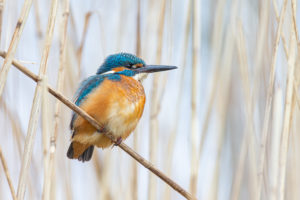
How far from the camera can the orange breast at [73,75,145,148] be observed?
2.17 metres

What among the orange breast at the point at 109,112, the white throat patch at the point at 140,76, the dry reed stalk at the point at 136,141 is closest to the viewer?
the dry reed stalk at the point at 136,141

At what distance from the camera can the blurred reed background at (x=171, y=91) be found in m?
1.95

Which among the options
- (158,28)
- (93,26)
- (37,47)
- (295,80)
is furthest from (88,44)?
(295,80)

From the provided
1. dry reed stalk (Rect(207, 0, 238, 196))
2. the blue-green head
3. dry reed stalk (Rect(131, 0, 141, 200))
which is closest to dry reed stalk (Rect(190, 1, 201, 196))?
dry reed stalk (Rect(207, 0, 238, 196))

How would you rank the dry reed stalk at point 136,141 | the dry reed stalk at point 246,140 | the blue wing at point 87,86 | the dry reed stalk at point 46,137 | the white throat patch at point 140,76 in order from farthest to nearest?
the white throat patch at point 140,76 < the blue wing at point 87,86 < the dry reed stalk at point 136,141 < the dry reed stalk at point 246,140 < the dry reed stalk at point 46,137

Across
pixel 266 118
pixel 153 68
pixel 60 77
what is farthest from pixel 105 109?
pixel 266 118

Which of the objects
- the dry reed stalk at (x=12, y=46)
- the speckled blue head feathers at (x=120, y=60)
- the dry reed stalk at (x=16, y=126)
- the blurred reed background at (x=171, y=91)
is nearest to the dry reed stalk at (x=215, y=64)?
the blurred reed background at (x=171, y=91)

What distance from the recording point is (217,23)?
7.14 ft

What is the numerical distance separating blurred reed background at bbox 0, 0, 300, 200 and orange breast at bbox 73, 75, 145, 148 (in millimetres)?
95

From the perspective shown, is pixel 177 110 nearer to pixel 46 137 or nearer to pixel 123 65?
pixel 123 65

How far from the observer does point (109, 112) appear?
7.10 ft

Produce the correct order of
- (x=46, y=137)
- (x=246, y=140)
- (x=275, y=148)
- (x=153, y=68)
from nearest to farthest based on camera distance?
(x=46, y=137) → (x=275, y=148) → (x=246, y=140) → (x=153, y=68)

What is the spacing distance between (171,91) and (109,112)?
455 millimetres

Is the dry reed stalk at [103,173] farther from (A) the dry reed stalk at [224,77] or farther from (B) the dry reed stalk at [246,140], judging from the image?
(B) the dry reed stalk at [246,140]
